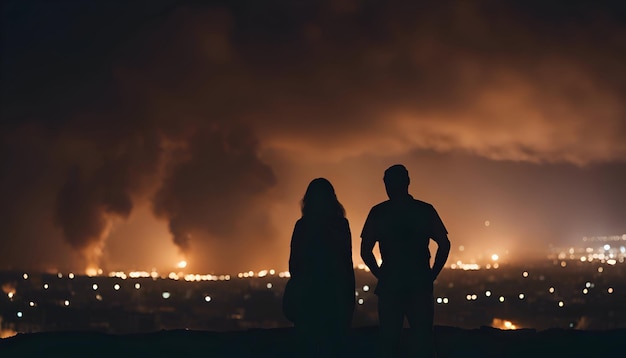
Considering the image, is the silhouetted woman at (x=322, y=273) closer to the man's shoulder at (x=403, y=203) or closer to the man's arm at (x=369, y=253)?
the man's arm at (x=369, y=253)

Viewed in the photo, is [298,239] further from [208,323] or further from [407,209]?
[208,323]

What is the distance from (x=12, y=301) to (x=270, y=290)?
4303 centimetres

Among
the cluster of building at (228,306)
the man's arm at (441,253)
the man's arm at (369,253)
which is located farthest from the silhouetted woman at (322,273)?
the cluster of building at (228,306)

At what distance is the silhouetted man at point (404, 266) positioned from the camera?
6.35 m

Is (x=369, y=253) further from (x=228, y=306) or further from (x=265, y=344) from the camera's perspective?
(x=228, y=306)

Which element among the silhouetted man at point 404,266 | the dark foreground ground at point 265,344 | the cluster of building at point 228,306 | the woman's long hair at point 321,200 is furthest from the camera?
the cluster of building at point 228,306

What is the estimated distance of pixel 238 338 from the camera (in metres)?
9.49

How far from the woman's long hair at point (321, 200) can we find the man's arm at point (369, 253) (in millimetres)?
532

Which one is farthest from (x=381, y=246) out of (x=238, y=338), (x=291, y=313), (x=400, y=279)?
(x=238, y=338)

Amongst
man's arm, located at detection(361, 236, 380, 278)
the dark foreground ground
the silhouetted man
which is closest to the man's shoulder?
the silhouetted man

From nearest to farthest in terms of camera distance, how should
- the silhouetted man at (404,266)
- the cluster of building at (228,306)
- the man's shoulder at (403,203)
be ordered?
the silhouetted man at (404,266), the man's shoulder at (403,203), the cluster of building at (228,306)

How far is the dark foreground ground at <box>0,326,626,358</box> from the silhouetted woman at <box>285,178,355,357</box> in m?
1.74

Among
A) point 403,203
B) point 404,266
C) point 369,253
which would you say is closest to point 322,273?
point 369,253

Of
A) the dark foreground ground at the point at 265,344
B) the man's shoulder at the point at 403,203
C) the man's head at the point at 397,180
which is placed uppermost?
the man's head at the point at 397,180
